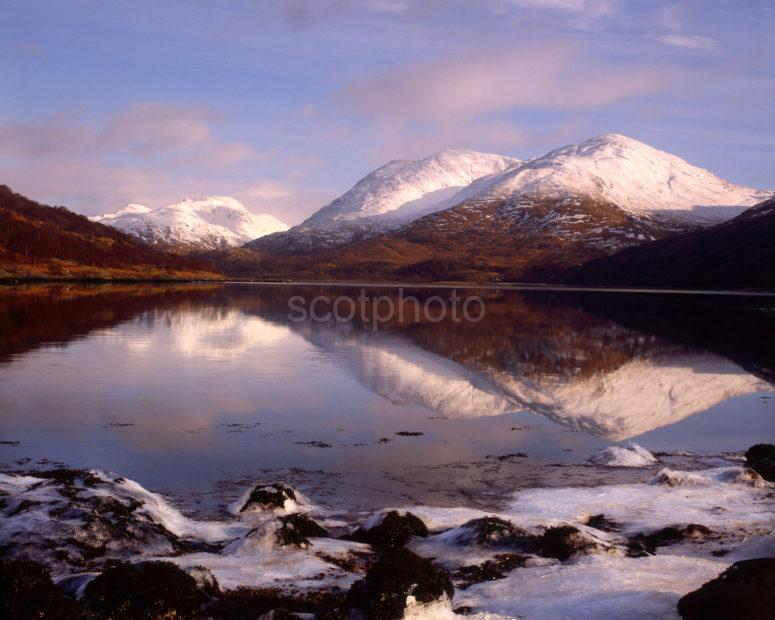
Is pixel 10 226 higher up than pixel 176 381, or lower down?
higher up

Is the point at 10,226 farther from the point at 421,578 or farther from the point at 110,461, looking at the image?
the point at 421,578

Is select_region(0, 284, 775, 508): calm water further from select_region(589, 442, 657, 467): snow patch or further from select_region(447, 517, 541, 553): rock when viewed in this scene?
select_region(447, 517, 541, 553): rock

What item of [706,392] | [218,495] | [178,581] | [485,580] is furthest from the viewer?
[706,392]

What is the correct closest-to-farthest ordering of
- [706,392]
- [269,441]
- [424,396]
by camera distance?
1. [269,441]
2. [424,396]
3. [706,392]

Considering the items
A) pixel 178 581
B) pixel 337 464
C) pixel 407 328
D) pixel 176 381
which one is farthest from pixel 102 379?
pixel 407 328

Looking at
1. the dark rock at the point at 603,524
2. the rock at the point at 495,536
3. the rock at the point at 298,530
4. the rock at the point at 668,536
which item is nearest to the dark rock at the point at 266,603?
the rock at the point at 298,530

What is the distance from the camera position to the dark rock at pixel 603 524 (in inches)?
625

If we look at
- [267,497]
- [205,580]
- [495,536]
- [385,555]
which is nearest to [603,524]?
[495,536]

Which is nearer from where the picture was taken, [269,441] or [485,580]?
[485,580]

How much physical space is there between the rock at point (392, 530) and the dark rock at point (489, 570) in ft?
6.12

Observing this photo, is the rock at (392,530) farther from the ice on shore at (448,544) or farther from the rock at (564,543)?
the rock at (564,543)

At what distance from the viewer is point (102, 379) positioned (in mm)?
33812

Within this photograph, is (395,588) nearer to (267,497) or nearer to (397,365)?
(267,497)

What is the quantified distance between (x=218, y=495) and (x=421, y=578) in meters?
8.11
